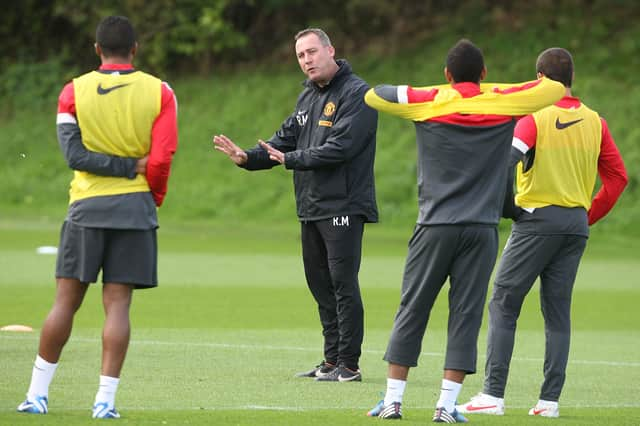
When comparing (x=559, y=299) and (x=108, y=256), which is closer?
(x=108, y=256)

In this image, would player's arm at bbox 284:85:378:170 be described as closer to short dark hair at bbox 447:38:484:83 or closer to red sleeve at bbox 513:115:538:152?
red sleeve at bbox 513:115:538:152

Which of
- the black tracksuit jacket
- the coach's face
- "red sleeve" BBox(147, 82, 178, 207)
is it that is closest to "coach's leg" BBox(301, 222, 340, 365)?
the black tracksuit jacket

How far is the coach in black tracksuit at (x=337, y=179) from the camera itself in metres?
9.67

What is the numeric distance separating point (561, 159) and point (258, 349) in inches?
149

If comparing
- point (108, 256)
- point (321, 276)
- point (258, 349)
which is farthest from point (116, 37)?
point (258, 349)

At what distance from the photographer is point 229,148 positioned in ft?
29.5

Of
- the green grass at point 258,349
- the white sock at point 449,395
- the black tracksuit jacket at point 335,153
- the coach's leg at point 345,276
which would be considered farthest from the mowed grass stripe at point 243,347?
the white sock at point 449,395

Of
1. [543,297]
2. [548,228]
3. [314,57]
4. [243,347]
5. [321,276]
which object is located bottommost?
[243,347]

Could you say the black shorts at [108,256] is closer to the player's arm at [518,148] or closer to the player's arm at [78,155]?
the player's arm at [78,155]

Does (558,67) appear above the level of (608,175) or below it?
above

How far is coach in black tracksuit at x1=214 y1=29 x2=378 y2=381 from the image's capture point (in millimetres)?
9672

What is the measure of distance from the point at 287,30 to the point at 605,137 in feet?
101

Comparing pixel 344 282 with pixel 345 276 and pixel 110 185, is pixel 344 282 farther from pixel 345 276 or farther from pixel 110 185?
pixel 110 185

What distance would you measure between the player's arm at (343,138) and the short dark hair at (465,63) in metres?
2.08
